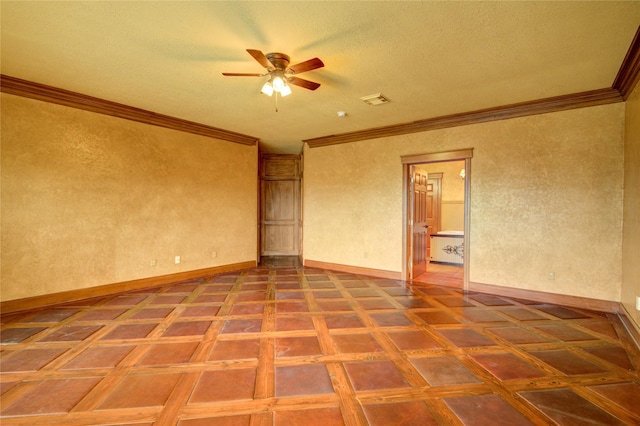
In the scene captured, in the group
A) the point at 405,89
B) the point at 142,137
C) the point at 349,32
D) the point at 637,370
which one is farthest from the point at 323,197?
the point at 637,370

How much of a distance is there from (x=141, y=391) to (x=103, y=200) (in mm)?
3404

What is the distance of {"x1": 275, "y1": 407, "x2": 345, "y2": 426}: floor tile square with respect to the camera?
176cm

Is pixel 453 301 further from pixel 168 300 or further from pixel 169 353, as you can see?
pixel 168 300

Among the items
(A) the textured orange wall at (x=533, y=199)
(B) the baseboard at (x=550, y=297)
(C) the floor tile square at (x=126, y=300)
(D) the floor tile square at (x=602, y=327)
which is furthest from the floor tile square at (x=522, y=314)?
(C) the floor tile square at (x=126, y=300)

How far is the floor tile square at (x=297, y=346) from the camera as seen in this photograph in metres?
2.60

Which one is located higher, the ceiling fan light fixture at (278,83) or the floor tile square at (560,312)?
the ceiling fan light fixture at (278,83)

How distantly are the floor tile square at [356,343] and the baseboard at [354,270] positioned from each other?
2604mm

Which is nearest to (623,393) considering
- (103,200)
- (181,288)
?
(181,288)

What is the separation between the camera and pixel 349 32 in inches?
100

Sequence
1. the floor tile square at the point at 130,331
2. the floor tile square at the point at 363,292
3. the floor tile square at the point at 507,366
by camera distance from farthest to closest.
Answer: the floor tile square at the point at 363,292, the floor tile square at the point at 130,331, the floor tile square at the point at 507,366

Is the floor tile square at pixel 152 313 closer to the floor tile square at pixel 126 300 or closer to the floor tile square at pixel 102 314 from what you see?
the floor tile square at pixel 102 314

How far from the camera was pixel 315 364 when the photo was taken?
2.41 meters

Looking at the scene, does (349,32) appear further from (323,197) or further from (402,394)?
(323,197)

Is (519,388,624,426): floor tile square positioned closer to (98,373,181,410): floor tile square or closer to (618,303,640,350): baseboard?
(618,303,640,350): baseboard
